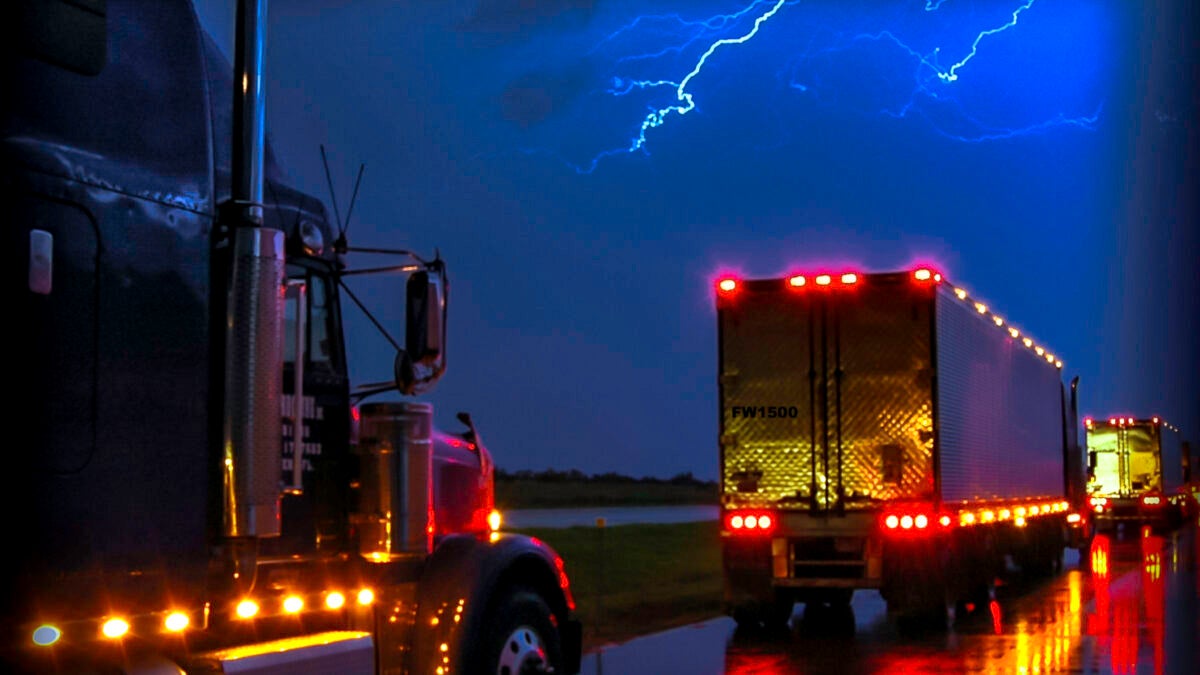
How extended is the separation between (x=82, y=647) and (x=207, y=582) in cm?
68

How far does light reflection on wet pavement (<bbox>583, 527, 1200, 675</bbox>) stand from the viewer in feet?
43.2

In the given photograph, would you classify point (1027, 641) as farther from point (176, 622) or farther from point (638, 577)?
point (176, 622)

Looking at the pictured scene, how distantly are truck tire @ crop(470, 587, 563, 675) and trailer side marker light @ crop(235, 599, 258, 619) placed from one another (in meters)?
1.44

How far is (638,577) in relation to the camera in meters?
25.7

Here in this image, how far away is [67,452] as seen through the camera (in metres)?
5.04

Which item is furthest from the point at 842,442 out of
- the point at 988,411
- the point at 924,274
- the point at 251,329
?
the point at 251,329

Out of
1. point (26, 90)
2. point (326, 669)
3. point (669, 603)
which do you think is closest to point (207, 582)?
point (326, 669)

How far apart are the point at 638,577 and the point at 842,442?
979 centimetres

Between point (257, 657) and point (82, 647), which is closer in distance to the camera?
point (82, 647)

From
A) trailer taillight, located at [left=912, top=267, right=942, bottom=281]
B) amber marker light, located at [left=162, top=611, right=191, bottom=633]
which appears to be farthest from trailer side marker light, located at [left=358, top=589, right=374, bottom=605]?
trailer taillight, located at [left=912, top=267, right=942, bottom=281]

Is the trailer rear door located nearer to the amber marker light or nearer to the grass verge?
the grass verge

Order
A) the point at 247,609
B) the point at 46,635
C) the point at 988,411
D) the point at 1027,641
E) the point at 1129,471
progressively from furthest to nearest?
→ 1. the point at 1129,471
2. the point at 988,411
3. the point at 1027,641
4. the point at 247,609
5. the point at 46,635

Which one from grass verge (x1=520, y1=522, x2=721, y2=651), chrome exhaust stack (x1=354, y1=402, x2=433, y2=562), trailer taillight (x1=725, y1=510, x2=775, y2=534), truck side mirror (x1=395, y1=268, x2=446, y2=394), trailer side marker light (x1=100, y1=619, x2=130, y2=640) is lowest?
grass verge (x1=520, y1=522, x2=721, y2=651)

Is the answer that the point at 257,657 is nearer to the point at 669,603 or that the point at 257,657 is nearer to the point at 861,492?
the point at 861,492
